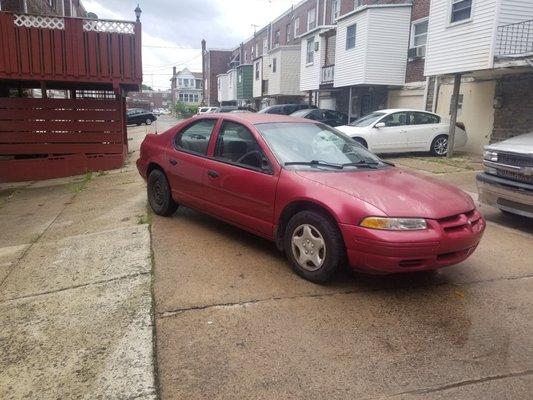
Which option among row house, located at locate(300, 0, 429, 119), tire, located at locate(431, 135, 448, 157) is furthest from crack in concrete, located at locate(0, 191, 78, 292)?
row house, located at locate(300, 0, 429, 119)

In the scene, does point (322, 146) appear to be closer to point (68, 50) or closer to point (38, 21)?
point (68, 50)

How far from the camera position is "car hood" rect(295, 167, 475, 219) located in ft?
11.8

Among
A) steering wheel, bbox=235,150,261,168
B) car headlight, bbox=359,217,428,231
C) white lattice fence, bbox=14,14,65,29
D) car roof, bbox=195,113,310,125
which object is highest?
white lattice fence, bbox=14,14,65,29

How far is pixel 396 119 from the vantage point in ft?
43.3

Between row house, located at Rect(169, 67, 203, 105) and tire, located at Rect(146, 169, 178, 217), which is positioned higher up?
row house, located at Rect(169, 67, 203, 105)

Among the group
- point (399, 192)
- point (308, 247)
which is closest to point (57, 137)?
point (308, 247)

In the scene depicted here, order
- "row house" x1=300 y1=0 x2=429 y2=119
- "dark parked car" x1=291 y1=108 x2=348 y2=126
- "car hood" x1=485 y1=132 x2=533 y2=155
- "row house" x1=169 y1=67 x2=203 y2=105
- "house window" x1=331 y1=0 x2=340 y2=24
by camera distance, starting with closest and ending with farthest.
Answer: "car hood" x1=485 y1=132 x2=533 y2=155 → "dark parked car" x1=291 y1=108 x2=348 y2=126 → "row house" x1=300 y1=0 x2=429 y2=119 → "house window" x1=331 y1=0 x2=340 y2=24 → "row house" x1=169 y1=67 x2=203 y2=105

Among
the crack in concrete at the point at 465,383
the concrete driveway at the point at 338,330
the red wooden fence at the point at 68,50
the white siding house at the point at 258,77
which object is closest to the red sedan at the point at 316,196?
the concrete driveway at the point at 338,330

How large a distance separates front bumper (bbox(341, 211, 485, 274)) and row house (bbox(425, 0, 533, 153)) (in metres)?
8.75

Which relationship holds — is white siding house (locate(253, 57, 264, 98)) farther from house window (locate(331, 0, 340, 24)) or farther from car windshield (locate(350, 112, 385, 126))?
car windshield (locate(350, 112, 385, 126))

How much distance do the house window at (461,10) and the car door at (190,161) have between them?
10132mm

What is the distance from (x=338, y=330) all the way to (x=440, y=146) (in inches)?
458

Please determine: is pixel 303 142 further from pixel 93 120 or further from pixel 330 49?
pixel 330 49

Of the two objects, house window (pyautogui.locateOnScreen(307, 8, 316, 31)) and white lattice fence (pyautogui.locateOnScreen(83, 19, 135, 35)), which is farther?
house window (pyautogui.locateOnScreen(307, 8, 316, 31))
